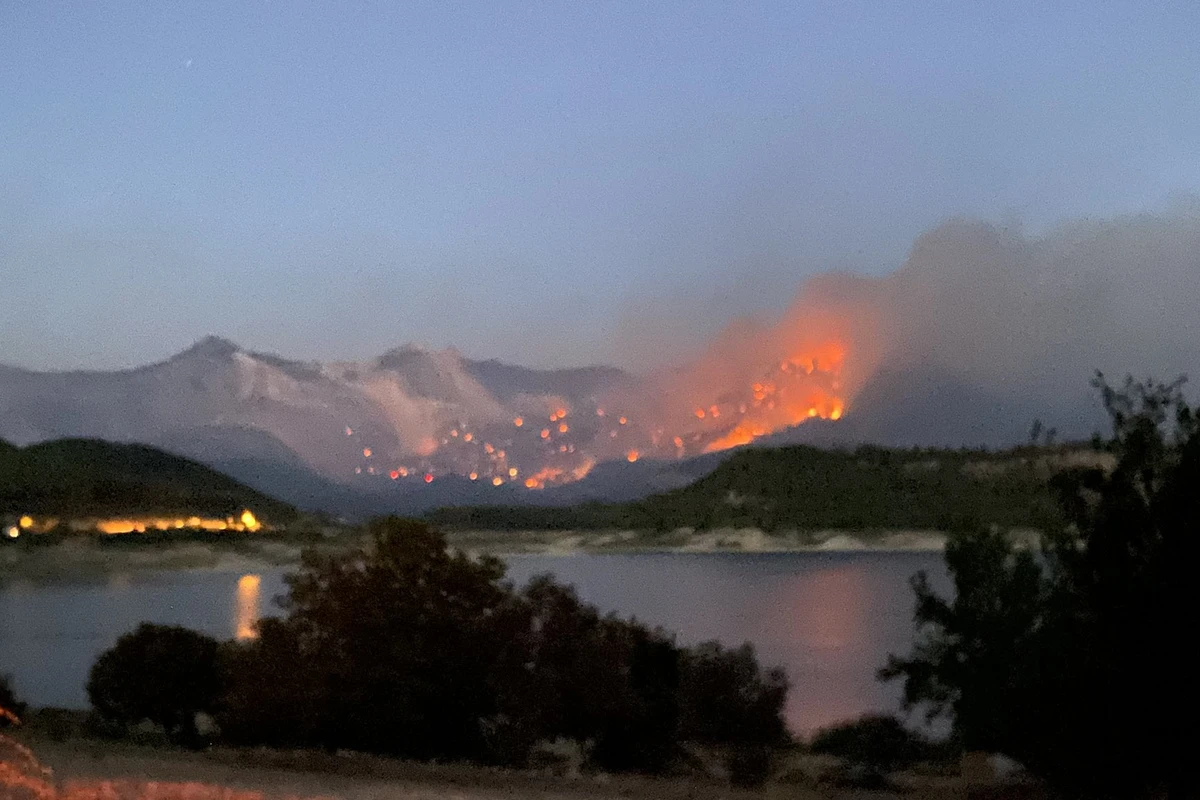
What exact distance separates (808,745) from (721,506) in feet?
263

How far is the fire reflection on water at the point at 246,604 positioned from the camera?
35778 mm

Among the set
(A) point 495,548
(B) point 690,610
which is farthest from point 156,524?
(B) point 690,610

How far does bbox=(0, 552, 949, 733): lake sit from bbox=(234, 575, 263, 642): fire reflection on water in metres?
0.12

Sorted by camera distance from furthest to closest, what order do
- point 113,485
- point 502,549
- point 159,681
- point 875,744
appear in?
point 113,485, point 502,549, point 159,681, point 875,744

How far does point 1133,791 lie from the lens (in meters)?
10.8

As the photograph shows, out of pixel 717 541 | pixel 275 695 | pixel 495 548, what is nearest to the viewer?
pixel 275 695

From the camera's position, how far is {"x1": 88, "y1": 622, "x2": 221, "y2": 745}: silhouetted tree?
63.1 feet

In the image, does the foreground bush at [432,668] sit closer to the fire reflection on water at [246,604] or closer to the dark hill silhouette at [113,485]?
the fire reflection on water at [246,604]

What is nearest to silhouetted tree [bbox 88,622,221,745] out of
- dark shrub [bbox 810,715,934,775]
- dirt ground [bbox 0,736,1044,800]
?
dirt ground [bbox 0,736,1044,800]

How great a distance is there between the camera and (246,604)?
5044 centimetres

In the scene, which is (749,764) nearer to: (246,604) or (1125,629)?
(1125,629)

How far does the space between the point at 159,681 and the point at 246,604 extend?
106 ft

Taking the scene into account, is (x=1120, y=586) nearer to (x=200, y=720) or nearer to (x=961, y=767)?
(x=961, y=767)

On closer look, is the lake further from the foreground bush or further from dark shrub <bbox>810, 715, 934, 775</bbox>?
dark shrub <bbox>810, 715, 934, 775</bbox>
